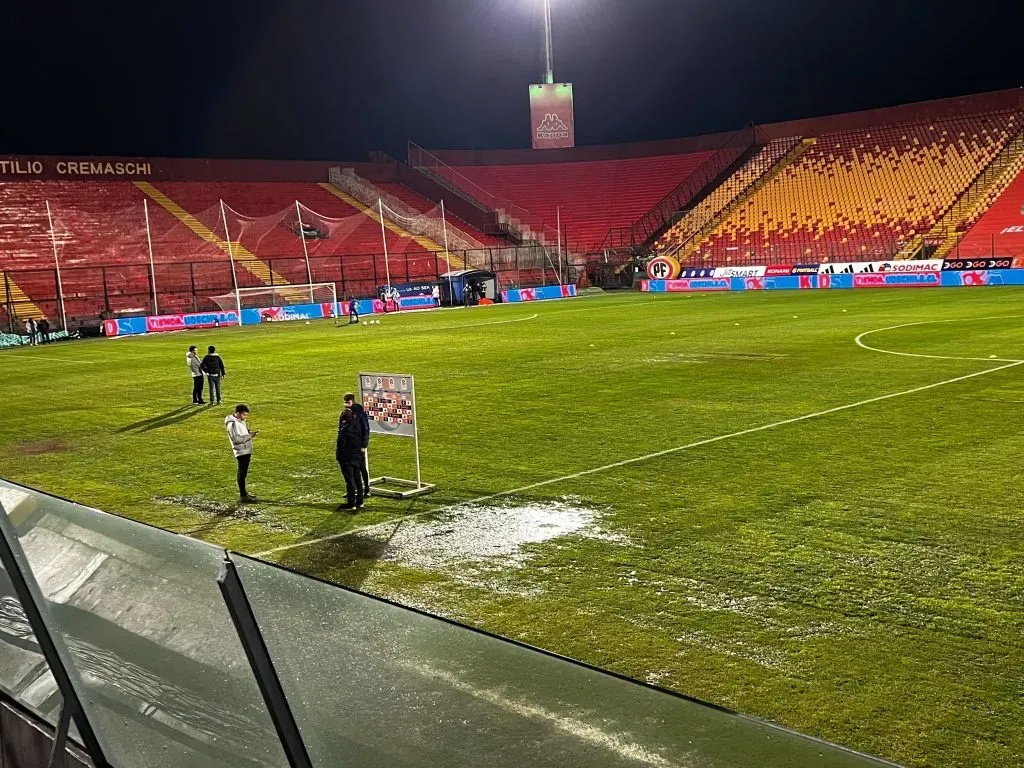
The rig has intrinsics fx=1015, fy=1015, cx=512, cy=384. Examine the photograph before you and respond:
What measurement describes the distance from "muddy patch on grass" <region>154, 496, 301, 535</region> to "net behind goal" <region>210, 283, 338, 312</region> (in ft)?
132

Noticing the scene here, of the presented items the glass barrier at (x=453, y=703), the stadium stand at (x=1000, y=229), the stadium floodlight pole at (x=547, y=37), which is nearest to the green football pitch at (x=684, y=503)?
the glass barrier at (x=453, y=703)

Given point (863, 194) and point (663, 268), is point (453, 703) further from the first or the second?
point (863, 194)

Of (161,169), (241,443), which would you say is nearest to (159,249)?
(161,169)

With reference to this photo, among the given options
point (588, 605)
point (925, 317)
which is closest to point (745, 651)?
point (588, 605)

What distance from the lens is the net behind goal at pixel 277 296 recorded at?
5472cm

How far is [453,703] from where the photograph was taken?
3.67 meters

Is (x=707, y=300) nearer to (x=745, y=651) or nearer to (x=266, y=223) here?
(x=266, y=223)

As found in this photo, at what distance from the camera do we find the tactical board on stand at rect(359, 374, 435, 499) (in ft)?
44.9

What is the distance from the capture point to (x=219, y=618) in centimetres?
321

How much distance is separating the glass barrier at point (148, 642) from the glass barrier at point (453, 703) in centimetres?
17

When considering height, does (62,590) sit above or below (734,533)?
above

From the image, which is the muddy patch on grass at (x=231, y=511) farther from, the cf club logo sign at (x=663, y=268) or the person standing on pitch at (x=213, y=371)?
the cf club logo sign at (x=663, y=268)

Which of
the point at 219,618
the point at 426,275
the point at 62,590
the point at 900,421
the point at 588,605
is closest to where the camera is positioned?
the point at 219,618

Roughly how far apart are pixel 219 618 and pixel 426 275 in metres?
64.7
